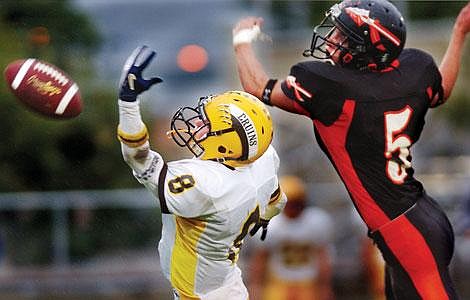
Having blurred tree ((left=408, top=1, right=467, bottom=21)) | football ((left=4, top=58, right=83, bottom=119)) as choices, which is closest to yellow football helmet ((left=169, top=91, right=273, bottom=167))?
football ((left=4, top=58, right=83, bottom=119))

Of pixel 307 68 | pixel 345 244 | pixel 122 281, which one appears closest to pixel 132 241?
pixel 122 281

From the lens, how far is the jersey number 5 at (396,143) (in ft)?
16.1

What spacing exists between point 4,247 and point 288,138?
3.12 m

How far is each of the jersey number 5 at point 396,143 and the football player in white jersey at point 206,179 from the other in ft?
1.71

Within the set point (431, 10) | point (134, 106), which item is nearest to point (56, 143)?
point (134, 106)

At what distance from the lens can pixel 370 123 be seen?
4891 mm

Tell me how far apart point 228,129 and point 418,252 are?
1043 mm

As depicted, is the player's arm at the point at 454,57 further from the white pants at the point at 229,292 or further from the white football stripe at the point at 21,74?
the white football stripe at the point at 21,74

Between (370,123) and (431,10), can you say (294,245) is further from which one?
(431,10)

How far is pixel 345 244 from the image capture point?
9.59 m

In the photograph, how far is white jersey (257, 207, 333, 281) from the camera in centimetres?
852

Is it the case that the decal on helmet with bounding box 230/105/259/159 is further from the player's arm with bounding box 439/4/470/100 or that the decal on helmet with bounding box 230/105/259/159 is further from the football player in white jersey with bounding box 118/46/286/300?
the player's arm with bounding box 439/4/470/100

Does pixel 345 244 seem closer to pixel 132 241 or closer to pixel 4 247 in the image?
pixel 132 241

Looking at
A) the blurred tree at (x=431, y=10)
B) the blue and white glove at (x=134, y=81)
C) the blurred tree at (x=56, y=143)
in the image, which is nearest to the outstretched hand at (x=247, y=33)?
the blue and white glove at (x=134, y=81)
